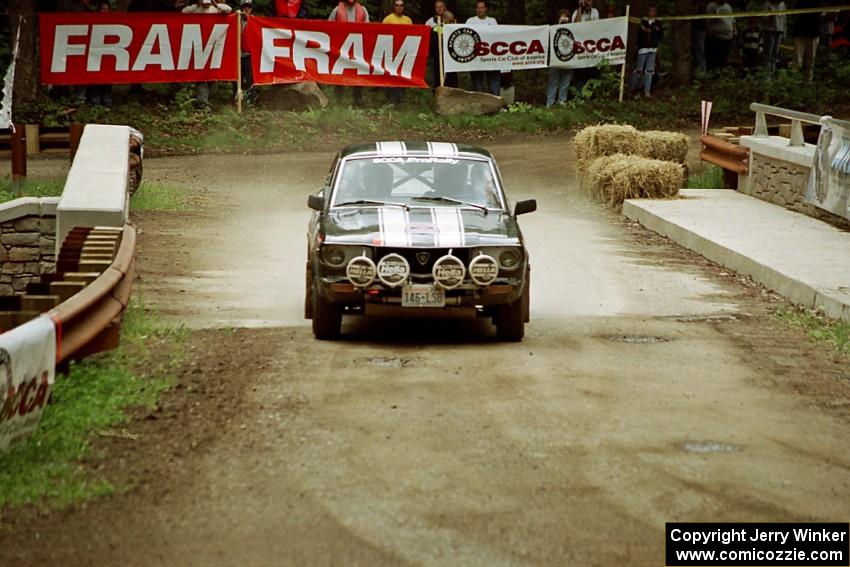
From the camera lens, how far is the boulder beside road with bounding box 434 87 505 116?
2891 cm

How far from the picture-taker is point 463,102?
95.3 feet

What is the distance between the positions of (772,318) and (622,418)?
14.3ft

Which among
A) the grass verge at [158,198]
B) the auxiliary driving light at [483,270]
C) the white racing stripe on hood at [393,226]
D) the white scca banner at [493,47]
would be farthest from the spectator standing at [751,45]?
the auxiliary driving light at [483,270]

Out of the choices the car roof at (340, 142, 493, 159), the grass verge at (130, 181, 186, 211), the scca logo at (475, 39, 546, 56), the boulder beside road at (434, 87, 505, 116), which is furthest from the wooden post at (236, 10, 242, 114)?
the car roof at (340, 142, 493, 159)

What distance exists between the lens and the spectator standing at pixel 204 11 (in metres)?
27.0

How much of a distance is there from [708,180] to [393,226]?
12.7 m

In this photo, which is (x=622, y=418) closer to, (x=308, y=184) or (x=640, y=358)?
(x=640, y=358)

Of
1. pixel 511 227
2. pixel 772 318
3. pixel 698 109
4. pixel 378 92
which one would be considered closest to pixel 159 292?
pixel 511 227

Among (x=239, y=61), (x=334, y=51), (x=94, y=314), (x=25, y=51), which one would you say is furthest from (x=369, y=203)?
(x=25, y=51)

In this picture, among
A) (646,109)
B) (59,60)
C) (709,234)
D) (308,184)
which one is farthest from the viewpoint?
(646,109)

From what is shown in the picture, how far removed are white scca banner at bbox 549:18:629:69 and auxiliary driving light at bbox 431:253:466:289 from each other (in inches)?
777

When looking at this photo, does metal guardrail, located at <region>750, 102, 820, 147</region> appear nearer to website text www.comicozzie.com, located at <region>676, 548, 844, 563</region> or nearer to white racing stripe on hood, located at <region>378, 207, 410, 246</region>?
white racing stripe on hood, located at <region>378, 207, 410, 246</region>

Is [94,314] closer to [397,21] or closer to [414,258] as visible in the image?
[414,258]

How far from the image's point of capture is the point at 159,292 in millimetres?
13000
